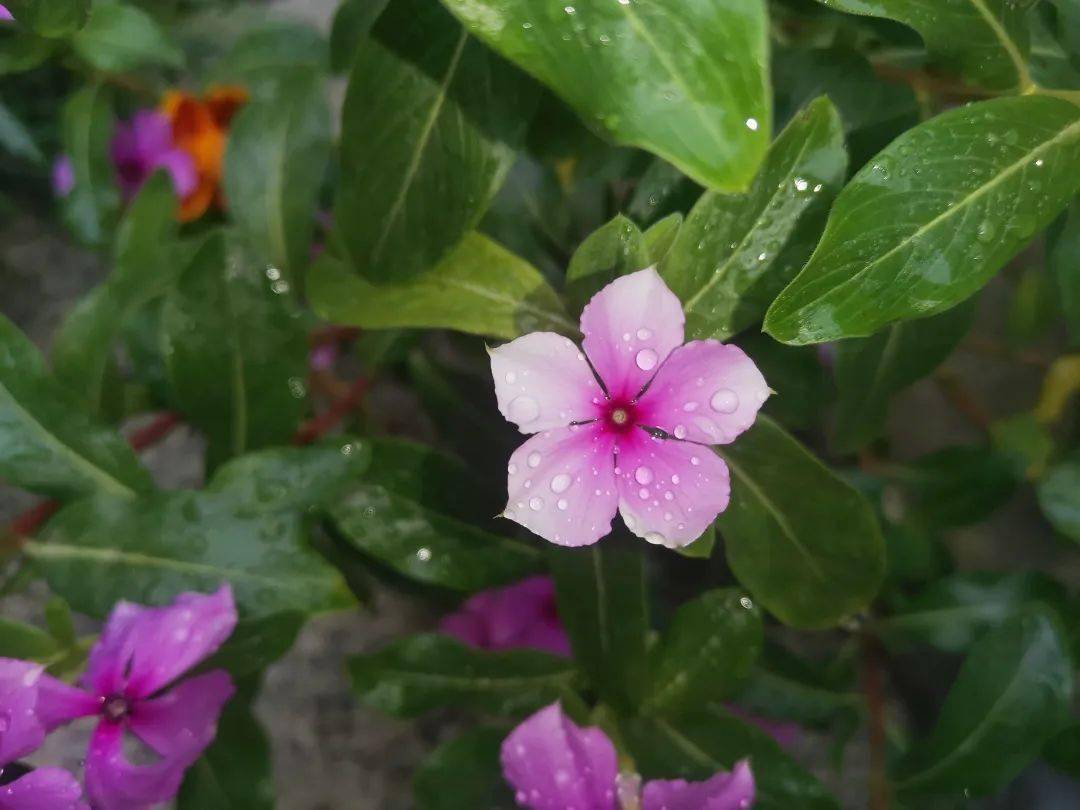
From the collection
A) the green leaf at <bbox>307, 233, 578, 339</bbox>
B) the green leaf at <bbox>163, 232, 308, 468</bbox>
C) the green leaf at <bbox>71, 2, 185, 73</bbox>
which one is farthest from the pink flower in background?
the green leaf at <bbox>307, 233, 578, 339</bbox>

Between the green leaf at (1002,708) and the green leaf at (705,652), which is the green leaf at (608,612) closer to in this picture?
the green leaf at (705,652)

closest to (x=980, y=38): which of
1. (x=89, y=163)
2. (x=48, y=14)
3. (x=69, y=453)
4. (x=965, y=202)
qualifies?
(x=965, y=202)

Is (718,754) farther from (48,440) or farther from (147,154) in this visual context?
(147,154)

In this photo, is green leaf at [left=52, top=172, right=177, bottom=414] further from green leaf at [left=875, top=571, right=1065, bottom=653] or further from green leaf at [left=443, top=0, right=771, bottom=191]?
green leaf at [left=875, top=571, right=1065, bottom=653]

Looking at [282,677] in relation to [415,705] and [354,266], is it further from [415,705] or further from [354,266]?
[354,266]

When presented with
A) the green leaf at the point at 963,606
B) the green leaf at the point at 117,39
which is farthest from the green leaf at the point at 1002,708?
the green leaf at the point at 117,39
